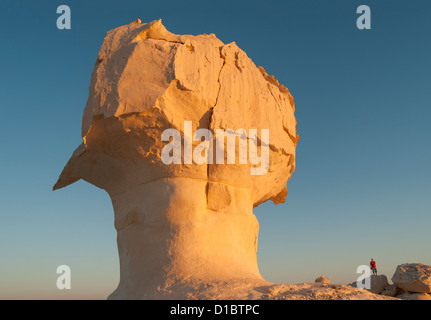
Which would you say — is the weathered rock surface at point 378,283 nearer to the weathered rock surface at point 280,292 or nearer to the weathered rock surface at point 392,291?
the weathered rock surface at point 392,291

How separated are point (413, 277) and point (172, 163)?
9.68 meters

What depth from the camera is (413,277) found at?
12375 mm

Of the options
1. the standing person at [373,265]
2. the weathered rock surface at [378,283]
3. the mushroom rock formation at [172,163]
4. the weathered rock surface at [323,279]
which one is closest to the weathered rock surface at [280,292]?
the mushroom rock formation at [172,163]

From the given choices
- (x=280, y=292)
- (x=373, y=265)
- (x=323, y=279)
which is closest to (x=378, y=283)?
(x=373, y=265)

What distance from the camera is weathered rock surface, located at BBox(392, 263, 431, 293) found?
12.2 meters

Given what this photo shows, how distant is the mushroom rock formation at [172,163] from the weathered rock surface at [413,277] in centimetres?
747

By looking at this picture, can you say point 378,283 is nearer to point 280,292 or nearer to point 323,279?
point 323,279

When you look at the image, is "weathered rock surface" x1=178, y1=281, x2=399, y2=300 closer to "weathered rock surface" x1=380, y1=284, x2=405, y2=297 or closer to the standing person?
"weathered rock surface" x1=380, y1=284, x2=405, y2=297

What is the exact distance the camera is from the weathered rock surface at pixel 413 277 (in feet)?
40.0

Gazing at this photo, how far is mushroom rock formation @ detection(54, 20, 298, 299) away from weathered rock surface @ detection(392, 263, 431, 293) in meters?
7.47
